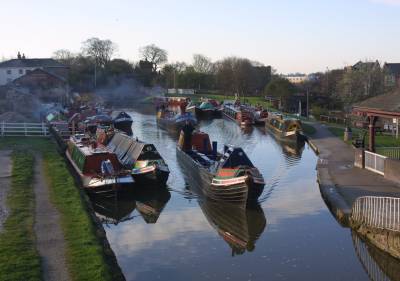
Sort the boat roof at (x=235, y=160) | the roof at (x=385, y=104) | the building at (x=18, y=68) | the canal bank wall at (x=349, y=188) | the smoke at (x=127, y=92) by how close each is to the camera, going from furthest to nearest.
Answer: the smoke at (x=127, y=92)
the building at (x=18, y=68)
the boat roof at (x=235, y=160)
the roof at (x=385, y=104)
the canal bank wall at (x=349, y=188)

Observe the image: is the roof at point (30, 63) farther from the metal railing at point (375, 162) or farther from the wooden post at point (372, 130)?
the metal railing at point (375, 162)

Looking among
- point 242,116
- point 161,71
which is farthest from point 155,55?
point 242,116

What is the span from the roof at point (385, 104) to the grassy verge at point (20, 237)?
14.0 metres

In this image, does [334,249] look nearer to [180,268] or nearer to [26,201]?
[180,268]

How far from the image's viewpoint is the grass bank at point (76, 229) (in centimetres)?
1227

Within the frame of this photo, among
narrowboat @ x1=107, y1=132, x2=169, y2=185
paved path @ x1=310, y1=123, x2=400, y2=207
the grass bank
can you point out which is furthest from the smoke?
the grass bank

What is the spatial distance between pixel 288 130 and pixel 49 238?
103 feet

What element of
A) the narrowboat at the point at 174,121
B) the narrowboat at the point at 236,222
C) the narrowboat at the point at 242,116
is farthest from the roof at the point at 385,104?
the narrowboat at the point at 242,116

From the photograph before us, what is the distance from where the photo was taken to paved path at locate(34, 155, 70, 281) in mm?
12125

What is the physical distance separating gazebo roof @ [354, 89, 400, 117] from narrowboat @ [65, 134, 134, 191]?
34.7 ft

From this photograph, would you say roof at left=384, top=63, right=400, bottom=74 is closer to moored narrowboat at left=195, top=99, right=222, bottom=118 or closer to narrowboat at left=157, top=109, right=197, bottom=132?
moored narrowboat at left=195, top=99, right=222, bottom=118

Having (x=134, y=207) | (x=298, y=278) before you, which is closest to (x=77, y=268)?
(x=298, y=278)

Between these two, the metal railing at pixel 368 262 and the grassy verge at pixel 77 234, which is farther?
the metal railing at pixel 368 262

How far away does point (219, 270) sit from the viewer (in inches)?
588
